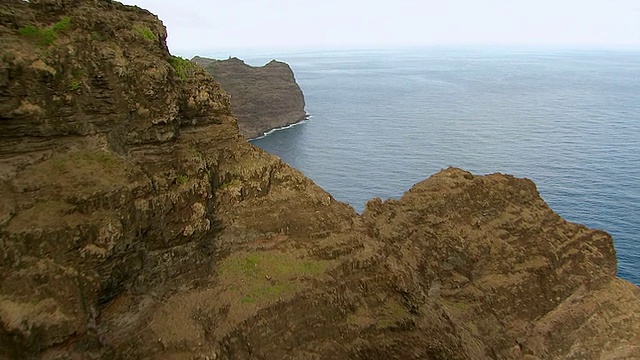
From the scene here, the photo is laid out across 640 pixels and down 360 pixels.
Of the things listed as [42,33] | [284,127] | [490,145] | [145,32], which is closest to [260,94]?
[284,127]

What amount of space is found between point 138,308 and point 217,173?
6.56 m

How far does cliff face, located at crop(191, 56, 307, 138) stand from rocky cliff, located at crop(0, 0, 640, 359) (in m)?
92.8

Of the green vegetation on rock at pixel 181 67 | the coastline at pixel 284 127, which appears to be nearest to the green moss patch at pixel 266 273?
the green vegetation on rock at pixel 181 67

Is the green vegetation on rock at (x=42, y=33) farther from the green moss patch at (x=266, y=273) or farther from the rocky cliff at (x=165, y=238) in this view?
the green moss patch at (x=266, y=273)

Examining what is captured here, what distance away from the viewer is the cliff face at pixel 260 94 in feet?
392

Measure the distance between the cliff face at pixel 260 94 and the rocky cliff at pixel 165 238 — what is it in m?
92.8

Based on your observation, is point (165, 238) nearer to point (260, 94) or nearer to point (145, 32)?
point (145, 32)

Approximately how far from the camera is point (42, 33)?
1783 cm

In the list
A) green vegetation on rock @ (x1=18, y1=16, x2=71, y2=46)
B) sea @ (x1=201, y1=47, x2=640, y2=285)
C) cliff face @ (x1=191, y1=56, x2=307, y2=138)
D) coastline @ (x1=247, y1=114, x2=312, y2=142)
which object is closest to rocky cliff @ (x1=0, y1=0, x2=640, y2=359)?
green vegetation on rock @ (x1=18, y1=16, x2=71, y2=46)

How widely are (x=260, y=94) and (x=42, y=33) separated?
109m

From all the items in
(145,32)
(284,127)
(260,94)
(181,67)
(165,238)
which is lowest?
(284,127)

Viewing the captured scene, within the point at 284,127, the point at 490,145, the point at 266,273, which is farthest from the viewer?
the point at 284,127

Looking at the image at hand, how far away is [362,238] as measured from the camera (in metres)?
24.8

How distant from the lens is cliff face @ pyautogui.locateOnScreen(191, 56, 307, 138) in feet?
392
